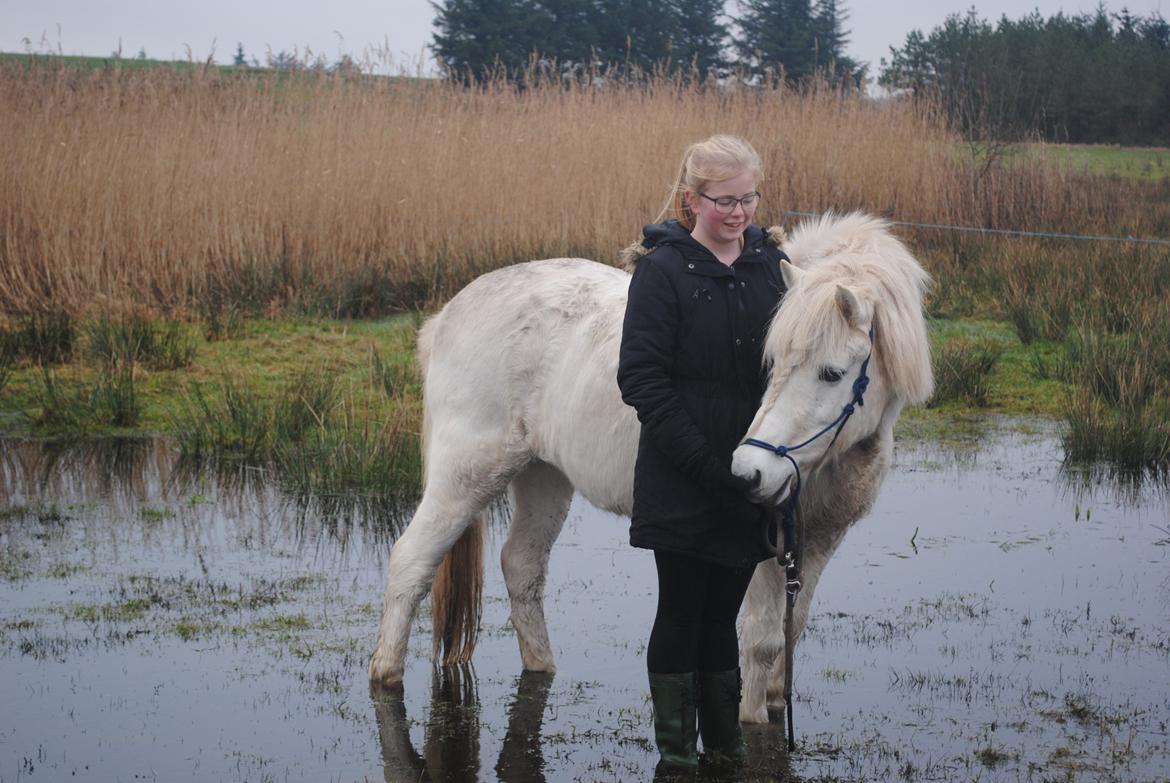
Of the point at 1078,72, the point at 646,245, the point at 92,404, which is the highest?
the point at 1078,72

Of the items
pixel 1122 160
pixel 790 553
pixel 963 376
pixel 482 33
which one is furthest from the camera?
pixel 482 33

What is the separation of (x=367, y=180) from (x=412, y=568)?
26.1 feet

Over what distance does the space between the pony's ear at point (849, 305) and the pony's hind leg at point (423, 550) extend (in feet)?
4.50

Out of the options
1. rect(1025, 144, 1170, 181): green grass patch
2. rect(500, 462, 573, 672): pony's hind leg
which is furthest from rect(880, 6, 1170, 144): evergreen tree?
rect(500, 462, 573, 672): pony's hind leg

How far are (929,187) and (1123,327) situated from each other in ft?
13.8

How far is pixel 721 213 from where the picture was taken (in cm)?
323

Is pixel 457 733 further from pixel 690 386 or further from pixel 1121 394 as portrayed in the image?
pixel 1121 394

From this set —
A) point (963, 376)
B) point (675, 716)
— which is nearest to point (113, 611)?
point (675, 716)

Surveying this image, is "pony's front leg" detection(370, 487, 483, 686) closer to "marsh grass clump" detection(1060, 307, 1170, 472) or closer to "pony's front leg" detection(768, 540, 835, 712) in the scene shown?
"pony's front leg" detection(768, 540, 835, 712)

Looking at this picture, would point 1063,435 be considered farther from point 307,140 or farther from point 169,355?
point 307,140

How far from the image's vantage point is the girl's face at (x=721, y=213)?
3.21 meters

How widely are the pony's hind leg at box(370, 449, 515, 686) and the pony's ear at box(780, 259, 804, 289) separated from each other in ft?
4.08

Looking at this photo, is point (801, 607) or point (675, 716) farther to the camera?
point (801, 607)

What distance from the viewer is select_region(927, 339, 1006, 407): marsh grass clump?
856 centimetres
